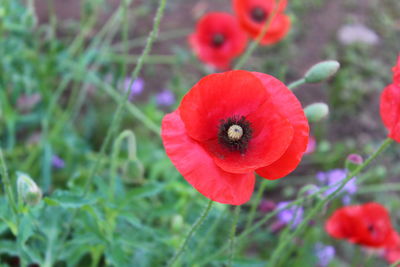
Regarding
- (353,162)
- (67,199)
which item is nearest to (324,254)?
(353,162)

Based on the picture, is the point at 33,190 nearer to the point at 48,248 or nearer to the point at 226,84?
the point at 48,248

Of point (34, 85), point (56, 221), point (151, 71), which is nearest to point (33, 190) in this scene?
point (56, 221)

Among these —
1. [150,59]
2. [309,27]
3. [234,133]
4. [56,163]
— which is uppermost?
[309,27]

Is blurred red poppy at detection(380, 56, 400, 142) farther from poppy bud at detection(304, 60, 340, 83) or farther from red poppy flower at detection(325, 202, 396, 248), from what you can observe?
red poppy flower at detection(325, 202, 396, 248)

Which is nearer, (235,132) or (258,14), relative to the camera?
(235,132)

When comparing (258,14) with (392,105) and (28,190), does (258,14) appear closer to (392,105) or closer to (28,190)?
(392,105)

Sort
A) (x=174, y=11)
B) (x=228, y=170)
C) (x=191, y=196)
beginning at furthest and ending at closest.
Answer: (x=174, y=11) < (x=191, y=196) < (x=228, y=170)

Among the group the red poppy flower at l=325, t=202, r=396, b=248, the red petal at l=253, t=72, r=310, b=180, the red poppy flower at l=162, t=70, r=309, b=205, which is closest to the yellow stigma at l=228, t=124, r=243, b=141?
the red poppy flower at l=162, t=70, r=309, b=205
